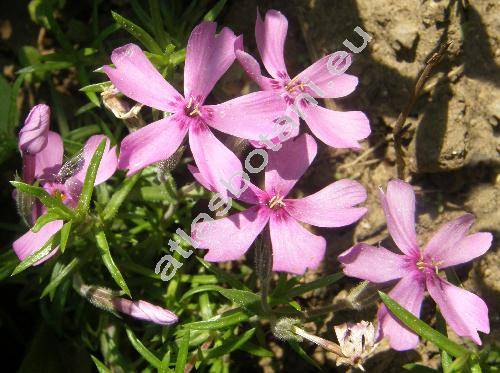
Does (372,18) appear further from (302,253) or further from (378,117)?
(302,253)

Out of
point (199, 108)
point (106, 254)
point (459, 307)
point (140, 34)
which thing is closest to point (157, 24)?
point (140, 34)

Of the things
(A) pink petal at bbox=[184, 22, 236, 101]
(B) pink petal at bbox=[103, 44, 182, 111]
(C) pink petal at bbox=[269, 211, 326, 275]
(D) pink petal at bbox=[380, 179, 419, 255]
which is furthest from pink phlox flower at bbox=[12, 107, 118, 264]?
(D) pink petal at bbox=[380, 179, 419, 255]

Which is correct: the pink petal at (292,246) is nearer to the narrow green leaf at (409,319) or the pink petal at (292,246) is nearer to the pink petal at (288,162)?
the pink petal at (288,162)

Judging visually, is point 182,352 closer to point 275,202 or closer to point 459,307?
point 275,202

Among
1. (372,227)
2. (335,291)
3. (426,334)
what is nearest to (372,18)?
(372,227)

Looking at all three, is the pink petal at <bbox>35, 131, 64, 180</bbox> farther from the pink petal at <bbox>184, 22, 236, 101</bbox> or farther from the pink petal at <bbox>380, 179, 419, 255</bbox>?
the pink petal at <bbox>380, 179, 419, 255</bbox>

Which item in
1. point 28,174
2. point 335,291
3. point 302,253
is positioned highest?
point 28,174

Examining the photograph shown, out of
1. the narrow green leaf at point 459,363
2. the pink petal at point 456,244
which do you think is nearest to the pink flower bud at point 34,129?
Result: the pink petal at point 456,244
